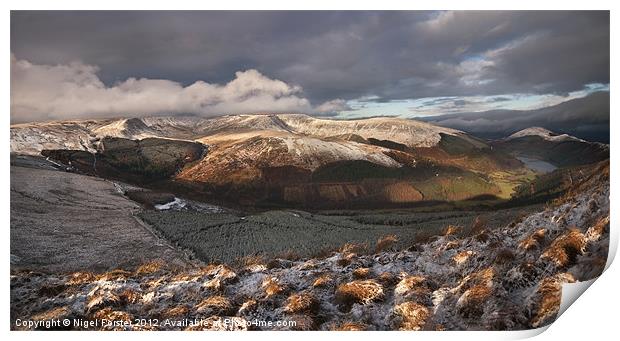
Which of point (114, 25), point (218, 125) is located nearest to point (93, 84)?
point (114, 25)

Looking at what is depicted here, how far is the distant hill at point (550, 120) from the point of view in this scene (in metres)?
5.92

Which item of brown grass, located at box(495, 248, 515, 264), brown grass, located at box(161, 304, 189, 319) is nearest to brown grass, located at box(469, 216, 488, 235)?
brown grass, located at box(495, 248, 515, 264)

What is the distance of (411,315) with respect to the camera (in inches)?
200

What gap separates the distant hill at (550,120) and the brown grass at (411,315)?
8.16 ft

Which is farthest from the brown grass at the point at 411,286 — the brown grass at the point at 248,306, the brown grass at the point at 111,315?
the brown grass at the point at 111,315

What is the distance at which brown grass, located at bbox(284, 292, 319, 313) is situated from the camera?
5270mm

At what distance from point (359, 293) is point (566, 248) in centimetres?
239

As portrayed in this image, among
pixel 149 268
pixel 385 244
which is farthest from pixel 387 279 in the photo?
pixel 149 268

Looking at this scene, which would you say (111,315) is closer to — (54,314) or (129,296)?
(129,296)

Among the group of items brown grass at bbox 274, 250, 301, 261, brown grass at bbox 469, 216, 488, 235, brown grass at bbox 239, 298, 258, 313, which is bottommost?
brown grass at bbox 239, 298, 258, 313

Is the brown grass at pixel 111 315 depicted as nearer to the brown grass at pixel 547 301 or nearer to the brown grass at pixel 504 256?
the brown grass at pixel 504 256

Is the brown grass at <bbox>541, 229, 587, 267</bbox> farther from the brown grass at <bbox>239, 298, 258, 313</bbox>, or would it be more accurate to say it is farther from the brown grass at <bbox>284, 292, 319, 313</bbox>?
the brown grass at <bbox>239, 298, 258, 313</bbox>

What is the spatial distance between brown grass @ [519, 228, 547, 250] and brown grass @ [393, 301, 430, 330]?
1.46 meters

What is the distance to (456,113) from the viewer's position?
6.21m
